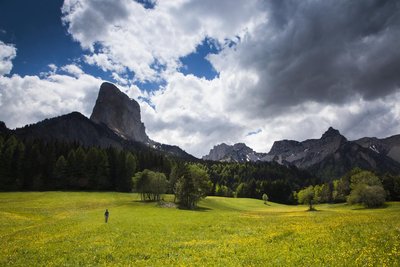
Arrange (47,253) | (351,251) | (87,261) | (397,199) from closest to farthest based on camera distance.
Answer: (351,251) < (87,261) < (47,253) < (397,199)

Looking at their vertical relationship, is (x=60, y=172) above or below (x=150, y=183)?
above

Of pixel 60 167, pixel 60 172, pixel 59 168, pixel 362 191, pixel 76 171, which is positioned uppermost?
pixel 60 167

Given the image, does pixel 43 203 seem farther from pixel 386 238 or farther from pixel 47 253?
pixel 386 238

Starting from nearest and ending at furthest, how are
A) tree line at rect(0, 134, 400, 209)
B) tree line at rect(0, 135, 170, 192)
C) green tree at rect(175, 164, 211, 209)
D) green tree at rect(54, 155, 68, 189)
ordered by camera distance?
green tree at rect(175, 164, 211, 209), tree line at rect(0, 134, 400, 209), tree line at rect(0, 135, 170, 192), green tree at rect(54, 155, 68, 189)

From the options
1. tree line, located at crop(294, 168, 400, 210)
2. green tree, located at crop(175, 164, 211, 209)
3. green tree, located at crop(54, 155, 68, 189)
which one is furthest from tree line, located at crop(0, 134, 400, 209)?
tree line, located at crop(294, 168, 400, 210)

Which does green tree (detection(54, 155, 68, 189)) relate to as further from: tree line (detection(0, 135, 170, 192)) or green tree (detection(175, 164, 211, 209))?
green tree (detection(175, 164, 211, 209))

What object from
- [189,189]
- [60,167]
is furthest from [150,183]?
[60,167]

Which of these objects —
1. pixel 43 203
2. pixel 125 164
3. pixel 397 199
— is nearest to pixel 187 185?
pixel 43 203

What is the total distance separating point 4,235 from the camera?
34.8 meters

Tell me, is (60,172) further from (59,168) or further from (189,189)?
(189,189)

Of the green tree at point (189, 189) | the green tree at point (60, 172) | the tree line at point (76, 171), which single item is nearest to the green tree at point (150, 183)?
the tree line at point (76, 171)

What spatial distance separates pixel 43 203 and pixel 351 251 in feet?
249

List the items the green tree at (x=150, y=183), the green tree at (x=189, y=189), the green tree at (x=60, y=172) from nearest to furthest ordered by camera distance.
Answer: the green tree at (x=189, y=189) → the green tree at (x=150, y=183) → the green tree at (x=60, y=172)

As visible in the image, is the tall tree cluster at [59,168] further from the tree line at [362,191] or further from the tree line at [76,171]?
the tree line at [362,191]
